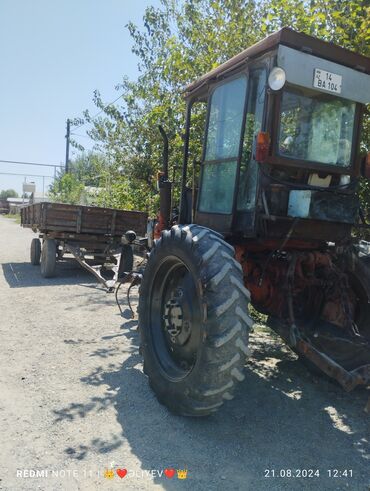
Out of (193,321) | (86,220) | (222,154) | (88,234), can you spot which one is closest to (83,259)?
(88,234)

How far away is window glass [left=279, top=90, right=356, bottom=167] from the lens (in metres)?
3.46

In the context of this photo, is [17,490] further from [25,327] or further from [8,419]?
[25,327]

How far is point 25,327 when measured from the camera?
18.3 feet

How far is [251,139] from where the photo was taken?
3.59 m

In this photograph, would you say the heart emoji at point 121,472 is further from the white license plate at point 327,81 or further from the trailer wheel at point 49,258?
the trailer wheel at point 49,258

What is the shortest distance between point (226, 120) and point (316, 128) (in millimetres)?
800

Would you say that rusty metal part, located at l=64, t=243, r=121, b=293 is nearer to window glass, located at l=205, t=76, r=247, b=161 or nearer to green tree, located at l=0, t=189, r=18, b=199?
window glass, located at l=205, t=76, r=247, b=161

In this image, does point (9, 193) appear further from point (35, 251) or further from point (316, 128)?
point (316, 128)

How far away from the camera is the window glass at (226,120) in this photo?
12.2 ft

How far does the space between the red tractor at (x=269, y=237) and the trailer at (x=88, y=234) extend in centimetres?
522

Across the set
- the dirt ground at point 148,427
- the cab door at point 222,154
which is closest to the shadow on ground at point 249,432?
the dirt ground at point 148,427

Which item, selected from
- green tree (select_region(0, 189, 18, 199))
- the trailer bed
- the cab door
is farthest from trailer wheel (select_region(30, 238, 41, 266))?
green tree (select_region(0, 189, 18, 199))

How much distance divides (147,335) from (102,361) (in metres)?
1.05

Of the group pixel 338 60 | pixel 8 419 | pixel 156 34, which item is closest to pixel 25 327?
pixel 8 419
